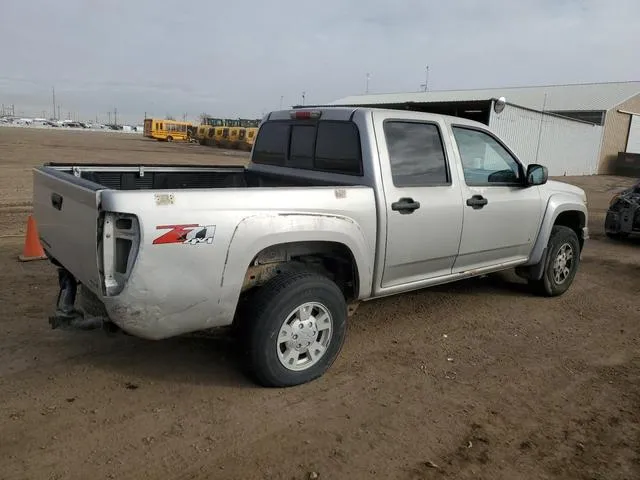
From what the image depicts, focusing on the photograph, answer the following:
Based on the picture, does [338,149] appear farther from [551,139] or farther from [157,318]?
[551,139]

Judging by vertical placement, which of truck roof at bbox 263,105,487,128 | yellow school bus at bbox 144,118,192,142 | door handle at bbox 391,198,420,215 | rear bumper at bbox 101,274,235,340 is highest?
yellow school bus at bbox 144,118,192,142

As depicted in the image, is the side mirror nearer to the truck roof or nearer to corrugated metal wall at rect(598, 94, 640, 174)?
the truck roof

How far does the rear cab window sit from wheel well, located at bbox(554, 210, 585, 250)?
3.25 meters

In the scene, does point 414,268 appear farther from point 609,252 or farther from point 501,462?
point 609,252

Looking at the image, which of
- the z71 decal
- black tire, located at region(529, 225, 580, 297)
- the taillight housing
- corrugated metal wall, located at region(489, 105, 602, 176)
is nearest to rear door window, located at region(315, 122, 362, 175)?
the z71 decal

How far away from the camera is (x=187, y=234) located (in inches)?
122

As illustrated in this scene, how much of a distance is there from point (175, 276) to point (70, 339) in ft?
6.23

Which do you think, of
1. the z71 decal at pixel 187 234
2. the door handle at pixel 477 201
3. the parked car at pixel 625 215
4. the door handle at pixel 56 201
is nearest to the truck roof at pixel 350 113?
the door handle at pixel 477 201

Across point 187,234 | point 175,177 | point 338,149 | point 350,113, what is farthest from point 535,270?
point 187,234

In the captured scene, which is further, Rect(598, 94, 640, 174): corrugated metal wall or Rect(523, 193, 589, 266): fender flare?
Rect(598, 94, 640, 174): corrugated metal wall

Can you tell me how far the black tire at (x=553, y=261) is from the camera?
5973 millimetres

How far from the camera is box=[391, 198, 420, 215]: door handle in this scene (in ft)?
13.6

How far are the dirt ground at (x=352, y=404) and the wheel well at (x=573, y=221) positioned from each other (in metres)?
1.37

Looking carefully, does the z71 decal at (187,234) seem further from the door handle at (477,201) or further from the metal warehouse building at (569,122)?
the metal warehouse building at (569,122)
